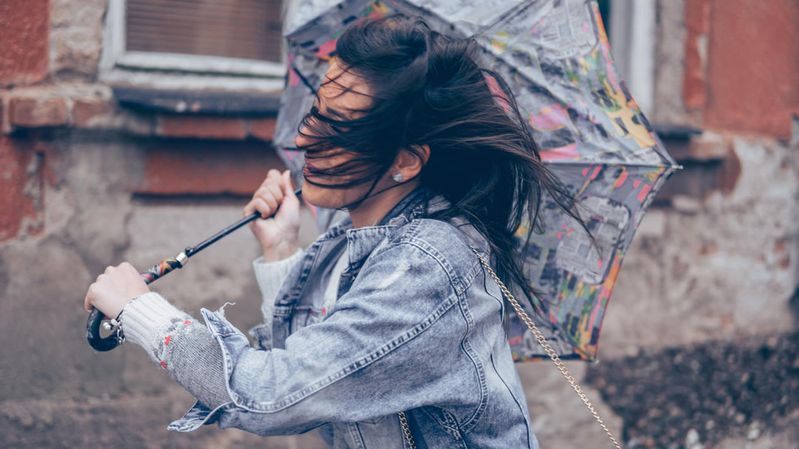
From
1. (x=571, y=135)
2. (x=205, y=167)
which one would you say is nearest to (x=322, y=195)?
(x=571, y=135)

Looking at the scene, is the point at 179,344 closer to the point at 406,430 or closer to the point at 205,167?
the point at 406,430

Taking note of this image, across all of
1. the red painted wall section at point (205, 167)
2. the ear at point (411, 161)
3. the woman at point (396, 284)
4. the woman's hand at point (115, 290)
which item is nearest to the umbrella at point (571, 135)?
the woman at point (396, 284)

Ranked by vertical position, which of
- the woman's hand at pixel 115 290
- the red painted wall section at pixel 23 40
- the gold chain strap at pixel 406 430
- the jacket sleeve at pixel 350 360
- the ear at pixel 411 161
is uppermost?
the ear at pixel 411 161

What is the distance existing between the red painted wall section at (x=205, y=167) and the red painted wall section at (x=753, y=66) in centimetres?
241

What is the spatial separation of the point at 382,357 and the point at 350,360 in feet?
0.19

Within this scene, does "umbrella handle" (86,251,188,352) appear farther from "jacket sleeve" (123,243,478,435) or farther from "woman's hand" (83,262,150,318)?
"jacket sleeve" (123,243,478,435)

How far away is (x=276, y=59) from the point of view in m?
3.58

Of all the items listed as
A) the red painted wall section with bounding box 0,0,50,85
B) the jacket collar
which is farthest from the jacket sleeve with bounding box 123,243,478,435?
the red painted wall section with bounding box 0,0,50,85

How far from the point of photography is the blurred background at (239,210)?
296 centimetres

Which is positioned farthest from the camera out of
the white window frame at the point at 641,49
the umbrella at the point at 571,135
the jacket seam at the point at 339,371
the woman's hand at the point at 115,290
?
the white window frame at the point at 641,49

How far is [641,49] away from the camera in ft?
13.7

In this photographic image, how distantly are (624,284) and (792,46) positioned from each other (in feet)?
5.44

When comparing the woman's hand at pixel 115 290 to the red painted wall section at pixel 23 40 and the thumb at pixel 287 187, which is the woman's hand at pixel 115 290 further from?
the red painted wall section at pixel 23 40

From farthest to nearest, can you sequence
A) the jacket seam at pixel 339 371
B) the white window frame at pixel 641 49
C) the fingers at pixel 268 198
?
the white window frame at pixel 641 49 → the fingers at pixel 268 198 → the jacket seam at pixel 339 371
